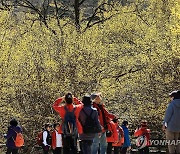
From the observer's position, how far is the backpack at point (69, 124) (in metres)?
10.9

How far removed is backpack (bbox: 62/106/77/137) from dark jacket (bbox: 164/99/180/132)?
222 centimetres

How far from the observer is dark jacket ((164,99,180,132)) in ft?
37.4

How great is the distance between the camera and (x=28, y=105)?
23.5 m

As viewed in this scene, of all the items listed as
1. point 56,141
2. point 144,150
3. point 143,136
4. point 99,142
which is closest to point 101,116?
point 99,142

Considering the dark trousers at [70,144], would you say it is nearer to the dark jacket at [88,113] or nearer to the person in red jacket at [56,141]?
the dark jacket at [88,113]

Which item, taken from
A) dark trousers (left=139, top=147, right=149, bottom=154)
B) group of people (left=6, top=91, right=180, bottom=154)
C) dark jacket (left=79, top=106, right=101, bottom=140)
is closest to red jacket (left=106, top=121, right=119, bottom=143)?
group of people (left=6, top=91, right=180, bottom=154)

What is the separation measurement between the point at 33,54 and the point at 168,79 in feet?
22.0

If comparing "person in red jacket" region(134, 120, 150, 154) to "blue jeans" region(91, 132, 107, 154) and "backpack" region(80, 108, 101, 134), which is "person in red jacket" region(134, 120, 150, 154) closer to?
"blue jeans" region(91, 132, 107, 154)

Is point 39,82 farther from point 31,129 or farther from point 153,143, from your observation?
point 153,143

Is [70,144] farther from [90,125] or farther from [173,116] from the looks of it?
[173,116]

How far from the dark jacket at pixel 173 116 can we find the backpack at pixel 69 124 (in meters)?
2.22

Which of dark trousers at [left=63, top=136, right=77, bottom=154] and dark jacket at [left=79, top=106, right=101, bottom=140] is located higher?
dark jacket at [left=79, top=106, right=101, bottom=140]

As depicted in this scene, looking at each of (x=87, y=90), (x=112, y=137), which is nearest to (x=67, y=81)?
(x=87, y=90)

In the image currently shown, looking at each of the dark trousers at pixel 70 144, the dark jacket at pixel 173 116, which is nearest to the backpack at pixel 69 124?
the dark trousers at pixel 70 144
